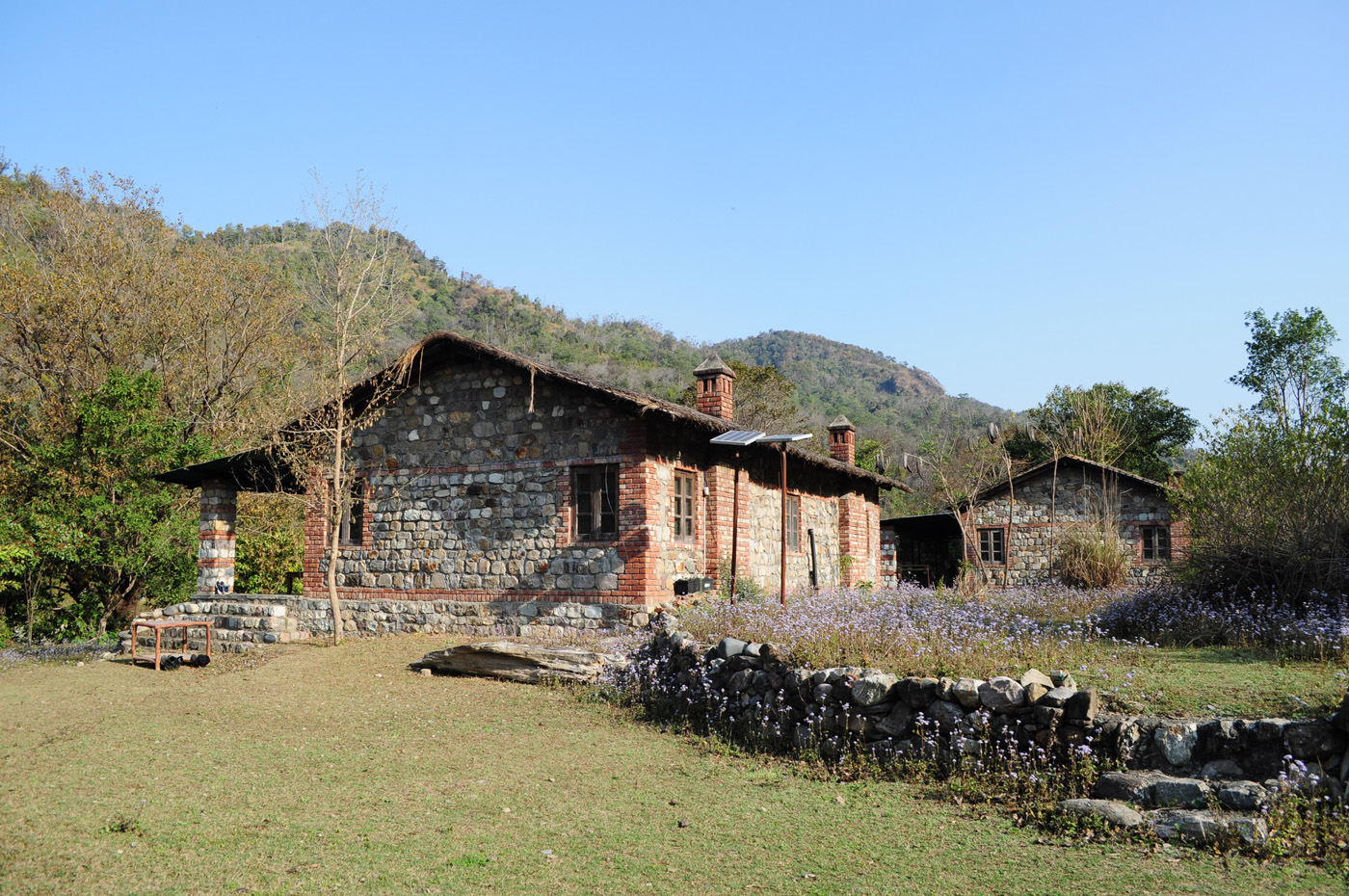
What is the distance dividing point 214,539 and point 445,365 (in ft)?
19.8

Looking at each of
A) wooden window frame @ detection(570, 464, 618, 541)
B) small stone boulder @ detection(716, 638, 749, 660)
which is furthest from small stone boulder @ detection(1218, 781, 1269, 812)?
wooden window frame @ detection(570, 464, 618, 541)

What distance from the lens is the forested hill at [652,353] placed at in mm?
51906

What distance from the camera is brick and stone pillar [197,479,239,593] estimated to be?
1664cm

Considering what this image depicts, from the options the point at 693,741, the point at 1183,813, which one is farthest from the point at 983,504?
the point at 1183,813

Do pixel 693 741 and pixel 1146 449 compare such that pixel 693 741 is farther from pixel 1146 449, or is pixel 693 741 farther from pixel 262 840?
pixel 1146 449

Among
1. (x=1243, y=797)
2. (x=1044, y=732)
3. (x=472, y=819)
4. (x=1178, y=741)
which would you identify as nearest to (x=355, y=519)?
(x=472, y=819)

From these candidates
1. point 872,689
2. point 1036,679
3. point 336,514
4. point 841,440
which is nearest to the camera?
point 1036,679

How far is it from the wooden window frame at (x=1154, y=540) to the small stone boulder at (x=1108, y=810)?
22.1 m

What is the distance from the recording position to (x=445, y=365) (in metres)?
15.2

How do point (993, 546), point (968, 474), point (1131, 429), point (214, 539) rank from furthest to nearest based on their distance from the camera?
point (1131, 429) < point (993, 546) < point (968, 474) < point (214, 539)

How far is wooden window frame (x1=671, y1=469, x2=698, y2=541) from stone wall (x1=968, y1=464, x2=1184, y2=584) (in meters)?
12.5

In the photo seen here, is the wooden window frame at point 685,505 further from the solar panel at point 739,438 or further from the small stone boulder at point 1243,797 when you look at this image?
the small stone boulder at point 1243,797

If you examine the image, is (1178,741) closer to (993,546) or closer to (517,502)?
(517,502)

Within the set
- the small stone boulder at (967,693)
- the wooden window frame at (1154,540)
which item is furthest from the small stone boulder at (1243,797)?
the wooden window frame at (1154,540)
